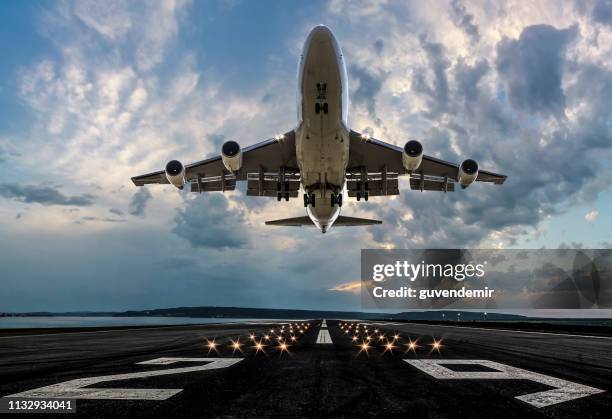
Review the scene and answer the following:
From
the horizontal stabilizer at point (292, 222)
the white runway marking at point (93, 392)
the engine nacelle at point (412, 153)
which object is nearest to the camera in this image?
the white runway marking at point (93, 392)

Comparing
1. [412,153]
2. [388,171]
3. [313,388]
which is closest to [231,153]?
[412,153]

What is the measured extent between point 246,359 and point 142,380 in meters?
3.57

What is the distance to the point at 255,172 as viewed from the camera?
2869 cm

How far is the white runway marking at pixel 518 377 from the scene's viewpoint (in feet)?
15.9

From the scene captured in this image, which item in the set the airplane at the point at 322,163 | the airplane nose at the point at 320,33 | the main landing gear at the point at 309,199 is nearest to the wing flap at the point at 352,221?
the airplane at the point at 322,163

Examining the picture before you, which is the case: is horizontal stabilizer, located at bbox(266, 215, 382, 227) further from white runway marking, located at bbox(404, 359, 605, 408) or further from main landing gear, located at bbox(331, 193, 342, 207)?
white runway marking, located at bbox(404, 359, 605, 408)

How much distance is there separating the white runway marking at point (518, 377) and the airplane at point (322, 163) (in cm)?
1274

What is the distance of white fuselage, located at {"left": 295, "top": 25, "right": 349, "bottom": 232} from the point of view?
17359 mm

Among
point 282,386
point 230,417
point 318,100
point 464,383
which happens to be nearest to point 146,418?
point 230,417

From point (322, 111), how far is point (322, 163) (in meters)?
3.43

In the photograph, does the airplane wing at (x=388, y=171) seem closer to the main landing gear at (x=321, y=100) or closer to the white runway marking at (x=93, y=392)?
the main landing gear at (x=321, y=100)

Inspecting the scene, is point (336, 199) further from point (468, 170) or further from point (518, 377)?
point (518, 377)

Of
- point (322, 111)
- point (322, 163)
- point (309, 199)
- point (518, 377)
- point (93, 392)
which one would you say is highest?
point (322, 111)

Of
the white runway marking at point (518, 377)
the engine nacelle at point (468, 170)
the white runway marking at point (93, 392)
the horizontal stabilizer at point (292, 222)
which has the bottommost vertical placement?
the white runway marking at point (518, 377)
